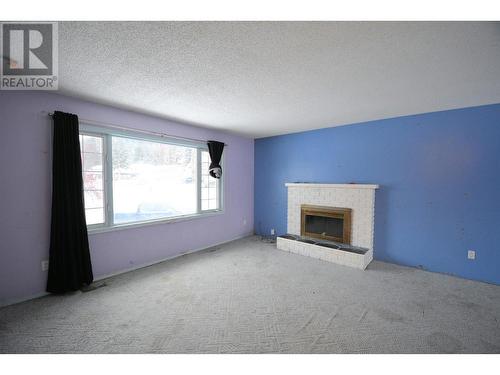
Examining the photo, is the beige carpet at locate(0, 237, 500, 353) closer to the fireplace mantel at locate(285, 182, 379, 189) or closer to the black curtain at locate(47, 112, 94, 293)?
the black curtain at locate(47, 112, 94, 293)

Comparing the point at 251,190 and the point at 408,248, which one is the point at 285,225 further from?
the point at 408,248

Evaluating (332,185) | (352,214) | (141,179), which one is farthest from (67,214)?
(352,214)

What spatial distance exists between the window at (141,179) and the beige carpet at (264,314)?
0.97m

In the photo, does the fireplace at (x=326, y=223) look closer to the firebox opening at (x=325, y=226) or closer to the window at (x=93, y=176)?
the firebox opening at (x=325, y=226)

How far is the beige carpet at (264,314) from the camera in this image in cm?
166

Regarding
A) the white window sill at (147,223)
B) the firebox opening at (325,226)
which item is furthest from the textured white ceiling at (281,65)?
the firebox opening at (325,226)

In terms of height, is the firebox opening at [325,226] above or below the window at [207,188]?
below

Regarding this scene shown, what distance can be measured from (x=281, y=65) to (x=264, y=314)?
2.32 meters

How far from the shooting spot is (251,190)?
5168mm

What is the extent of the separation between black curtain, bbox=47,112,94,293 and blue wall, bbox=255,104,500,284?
12.5 ft

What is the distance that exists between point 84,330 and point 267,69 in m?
2.79

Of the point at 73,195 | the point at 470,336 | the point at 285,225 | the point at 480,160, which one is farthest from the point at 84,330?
the point at 480,160

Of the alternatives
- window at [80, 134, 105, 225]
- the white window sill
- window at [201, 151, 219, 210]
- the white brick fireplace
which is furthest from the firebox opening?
window at [80, 134, 105, 225]

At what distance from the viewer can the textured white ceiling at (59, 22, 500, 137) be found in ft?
4.55
